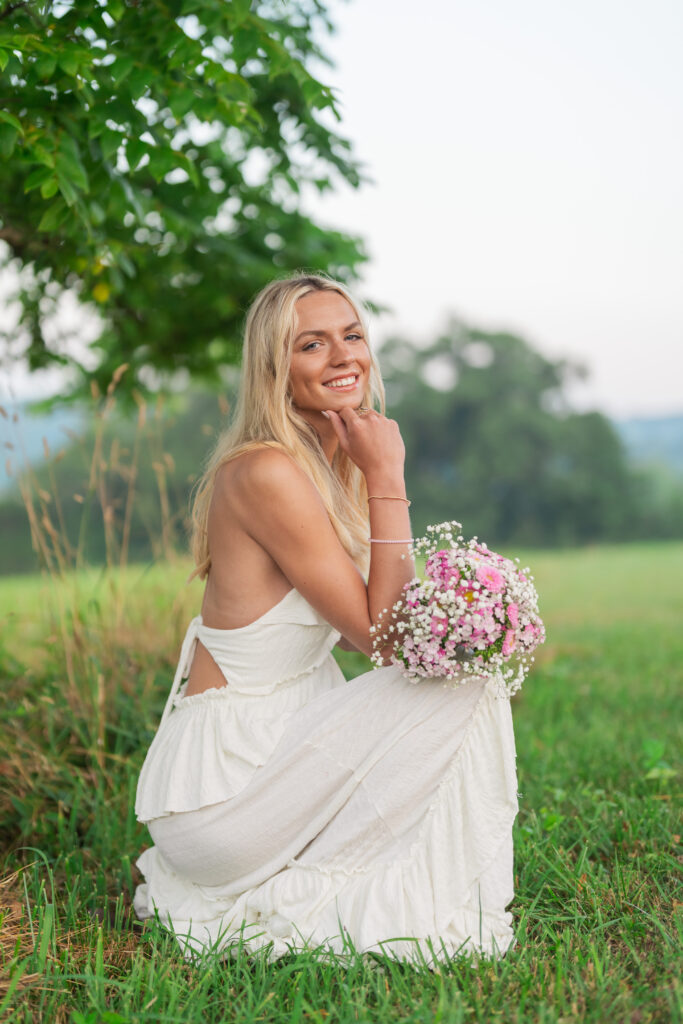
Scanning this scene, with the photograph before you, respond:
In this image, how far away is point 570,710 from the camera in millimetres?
5031

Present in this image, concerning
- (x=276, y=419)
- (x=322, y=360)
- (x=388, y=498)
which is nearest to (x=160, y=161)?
(x=322, y=360)

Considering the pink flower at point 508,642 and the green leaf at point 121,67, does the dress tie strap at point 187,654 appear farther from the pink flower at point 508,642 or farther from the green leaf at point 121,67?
the green leaf at point 121,67

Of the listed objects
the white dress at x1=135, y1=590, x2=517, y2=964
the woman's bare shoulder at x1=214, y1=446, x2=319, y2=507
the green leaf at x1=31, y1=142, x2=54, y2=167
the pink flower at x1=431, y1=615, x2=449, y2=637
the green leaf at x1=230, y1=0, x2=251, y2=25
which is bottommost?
the white dress at x1=135, y1=590, x2=517, y2=964

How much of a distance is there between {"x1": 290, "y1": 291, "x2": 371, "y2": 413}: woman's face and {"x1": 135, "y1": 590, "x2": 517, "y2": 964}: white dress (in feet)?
2.04

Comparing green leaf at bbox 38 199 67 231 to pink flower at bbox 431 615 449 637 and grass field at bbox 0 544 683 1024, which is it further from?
pink flower at bbox 431 615 449 637

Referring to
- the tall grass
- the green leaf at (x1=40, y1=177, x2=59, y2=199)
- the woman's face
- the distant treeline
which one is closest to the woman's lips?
the woman's face

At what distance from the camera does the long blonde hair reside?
2562 millimetres

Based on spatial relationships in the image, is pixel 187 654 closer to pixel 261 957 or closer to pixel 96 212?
pixel 261 957

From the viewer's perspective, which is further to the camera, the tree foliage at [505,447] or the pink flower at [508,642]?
the tree foliage at [505,447]

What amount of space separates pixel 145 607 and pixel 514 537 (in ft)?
89.8

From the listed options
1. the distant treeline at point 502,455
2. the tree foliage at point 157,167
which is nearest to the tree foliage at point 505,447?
the distant treeline at point 502,455

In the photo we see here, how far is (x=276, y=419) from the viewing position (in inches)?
102

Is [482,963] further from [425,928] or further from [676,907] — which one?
[676,907]

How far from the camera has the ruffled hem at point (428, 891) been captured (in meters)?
2.20
